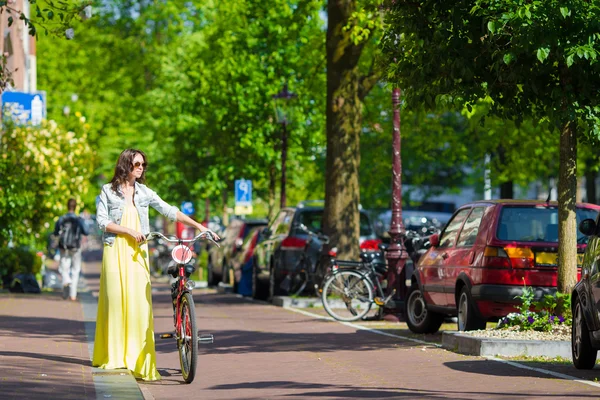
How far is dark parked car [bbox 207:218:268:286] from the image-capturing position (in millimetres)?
30500

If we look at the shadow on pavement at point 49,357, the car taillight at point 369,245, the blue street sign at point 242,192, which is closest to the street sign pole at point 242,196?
the blue street sign at point 242,192

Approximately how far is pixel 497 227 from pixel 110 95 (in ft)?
161

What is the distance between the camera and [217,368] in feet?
39.0

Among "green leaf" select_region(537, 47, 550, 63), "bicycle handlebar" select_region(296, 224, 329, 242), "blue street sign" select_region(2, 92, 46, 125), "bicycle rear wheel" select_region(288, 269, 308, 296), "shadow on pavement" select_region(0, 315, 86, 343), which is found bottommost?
"shadow on pavement" select_region(0, 315, 86, 343)

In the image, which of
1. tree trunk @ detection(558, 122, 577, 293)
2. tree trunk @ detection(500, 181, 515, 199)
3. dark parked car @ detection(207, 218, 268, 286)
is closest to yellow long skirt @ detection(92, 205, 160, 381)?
tree trunk @ detection(558, 122, 577, 293)

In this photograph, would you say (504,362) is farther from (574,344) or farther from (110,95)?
(110,95)

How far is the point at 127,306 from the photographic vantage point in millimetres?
10805

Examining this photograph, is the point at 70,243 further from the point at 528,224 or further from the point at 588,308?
the point at 588,308

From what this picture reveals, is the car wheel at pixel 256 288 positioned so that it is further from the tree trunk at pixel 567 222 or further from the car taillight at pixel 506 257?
the tree trunk at pixel 567 222

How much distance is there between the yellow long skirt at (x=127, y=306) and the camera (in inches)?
424

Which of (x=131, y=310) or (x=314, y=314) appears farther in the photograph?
(x=314, y=314)

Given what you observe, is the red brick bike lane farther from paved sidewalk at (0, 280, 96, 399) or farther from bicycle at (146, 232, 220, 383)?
paved sidewalk at (0, 280, 96, 399)

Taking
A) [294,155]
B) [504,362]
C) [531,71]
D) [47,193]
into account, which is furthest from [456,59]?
[294,155]

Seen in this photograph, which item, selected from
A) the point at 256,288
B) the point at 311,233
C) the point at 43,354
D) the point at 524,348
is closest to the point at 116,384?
the point at 43,354
